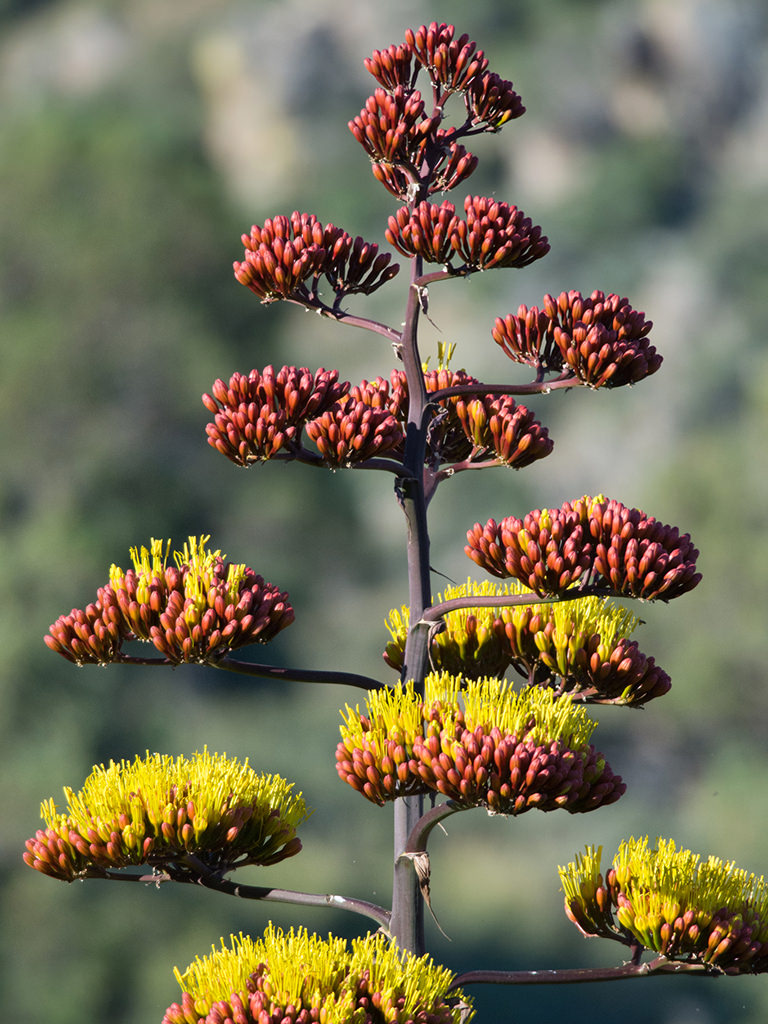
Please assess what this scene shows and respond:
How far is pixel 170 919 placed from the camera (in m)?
22.0

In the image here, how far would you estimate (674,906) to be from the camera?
141 inches

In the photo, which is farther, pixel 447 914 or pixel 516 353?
pixel 447 914

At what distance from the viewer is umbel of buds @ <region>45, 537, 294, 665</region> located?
3.45 metres

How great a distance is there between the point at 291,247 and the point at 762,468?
25.8 m

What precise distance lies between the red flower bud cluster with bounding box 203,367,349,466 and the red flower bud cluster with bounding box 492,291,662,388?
54 cm

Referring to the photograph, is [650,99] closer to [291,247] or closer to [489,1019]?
[489,1019]

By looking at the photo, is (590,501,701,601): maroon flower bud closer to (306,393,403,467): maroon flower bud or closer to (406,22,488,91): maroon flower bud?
(306,393,403,467): maroon flower bud

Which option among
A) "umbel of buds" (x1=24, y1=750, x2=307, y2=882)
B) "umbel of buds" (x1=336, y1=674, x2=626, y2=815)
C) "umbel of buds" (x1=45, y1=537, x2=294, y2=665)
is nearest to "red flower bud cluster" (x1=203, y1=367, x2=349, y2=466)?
"umbel of buds" (x1=45, y1=537, x2=294, y2=665)

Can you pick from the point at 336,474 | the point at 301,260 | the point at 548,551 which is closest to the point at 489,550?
the point at 548,551

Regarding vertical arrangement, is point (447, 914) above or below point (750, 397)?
below

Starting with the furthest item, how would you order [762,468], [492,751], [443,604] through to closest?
[762,468] → [443,604] → [492,751]

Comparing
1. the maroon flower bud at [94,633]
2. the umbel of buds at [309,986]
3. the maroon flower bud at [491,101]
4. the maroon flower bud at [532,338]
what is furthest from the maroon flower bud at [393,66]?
the umbel of buds at [309,986]

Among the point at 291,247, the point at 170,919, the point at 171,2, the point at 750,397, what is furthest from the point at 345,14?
the point at 291,247

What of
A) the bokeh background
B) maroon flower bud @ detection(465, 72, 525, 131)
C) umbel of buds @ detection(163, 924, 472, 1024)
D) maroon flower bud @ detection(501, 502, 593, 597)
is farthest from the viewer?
the bokeh background
